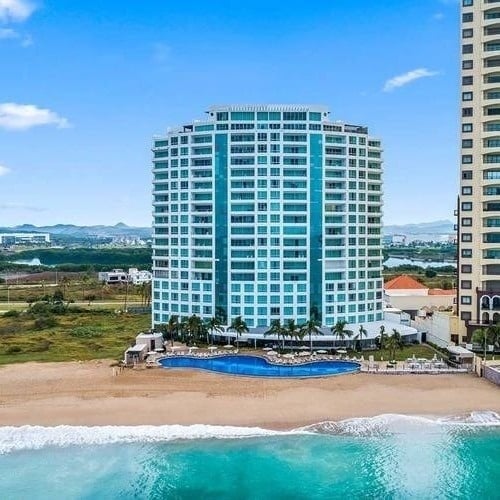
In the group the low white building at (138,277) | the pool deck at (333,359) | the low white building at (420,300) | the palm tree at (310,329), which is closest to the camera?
the pool deck at (333,359)

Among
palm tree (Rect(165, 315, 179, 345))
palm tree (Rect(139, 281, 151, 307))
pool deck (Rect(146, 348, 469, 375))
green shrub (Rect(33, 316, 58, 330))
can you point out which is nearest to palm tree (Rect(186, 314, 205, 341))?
palm tree (Rect(165, 315, 179, 345))

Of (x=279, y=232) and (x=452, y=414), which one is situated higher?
(x=279, y=232)

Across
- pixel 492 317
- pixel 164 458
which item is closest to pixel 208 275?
pixel 492 317

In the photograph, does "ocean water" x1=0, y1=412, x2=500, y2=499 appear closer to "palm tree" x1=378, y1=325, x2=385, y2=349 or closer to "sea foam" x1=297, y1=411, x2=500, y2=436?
"sea foam" x1=297, y1=411, x2=500, y2=436

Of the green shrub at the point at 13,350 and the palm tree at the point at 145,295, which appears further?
the palm tree at the point at 145,295

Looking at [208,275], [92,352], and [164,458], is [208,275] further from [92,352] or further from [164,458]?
[164,458]

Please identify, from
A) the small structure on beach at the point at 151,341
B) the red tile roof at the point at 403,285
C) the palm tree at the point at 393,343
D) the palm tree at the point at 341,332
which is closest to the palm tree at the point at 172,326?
the small structure on beach at the point at 151,341

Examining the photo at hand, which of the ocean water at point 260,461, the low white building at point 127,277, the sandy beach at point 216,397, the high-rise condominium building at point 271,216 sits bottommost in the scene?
the ocean water at point 260,461

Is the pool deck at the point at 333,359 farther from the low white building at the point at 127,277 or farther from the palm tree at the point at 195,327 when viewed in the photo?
the low white building at the point at 127,277
